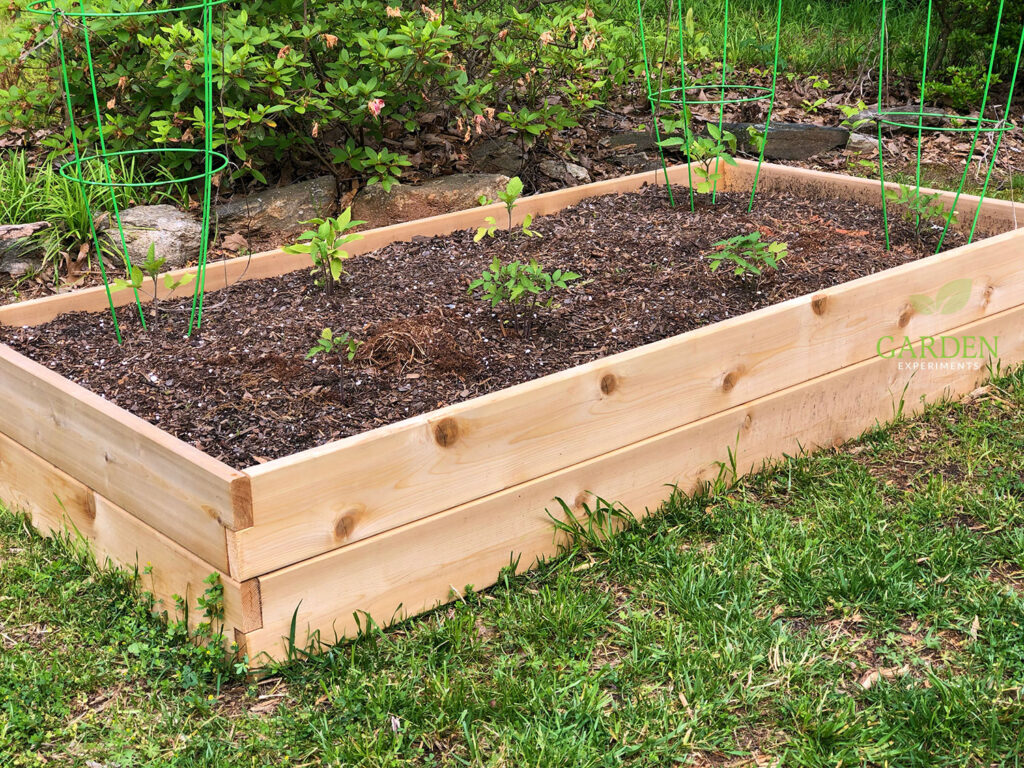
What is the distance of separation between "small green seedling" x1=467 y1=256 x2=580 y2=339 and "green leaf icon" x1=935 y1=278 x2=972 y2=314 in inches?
49.2

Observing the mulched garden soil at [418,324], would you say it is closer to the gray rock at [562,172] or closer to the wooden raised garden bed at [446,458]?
the wooden raised garden bed at [446,458]

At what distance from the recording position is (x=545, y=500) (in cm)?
259

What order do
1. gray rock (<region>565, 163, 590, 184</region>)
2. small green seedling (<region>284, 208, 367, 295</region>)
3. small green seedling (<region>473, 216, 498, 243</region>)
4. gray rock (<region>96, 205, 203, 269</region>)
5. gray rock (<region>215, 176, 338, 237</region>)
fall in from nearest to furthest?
small green seedling (<region>284, 208, 367, 295</region>)
small green seedling (<region>473, 216, 498, 243</region>)
gray rock (<region>96, 205, 203, 269</region>)
gray rock (<region>215, 176, 338, 237</region>)
gray rock (<region>565, 163, 590, 184</region>)

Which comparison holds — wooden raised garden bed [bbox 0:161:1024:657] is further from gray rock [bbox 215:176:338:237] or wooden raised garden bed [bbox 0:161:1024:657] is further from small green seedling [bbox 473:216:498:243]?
gray rock [bbox 215:176:338:237]

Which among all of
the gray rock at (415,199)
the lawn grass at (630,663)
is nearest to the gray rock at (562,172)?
the gray rock at (415,199)

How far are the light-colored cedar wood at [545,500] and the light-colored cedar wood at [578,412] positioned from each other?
35 millimetres

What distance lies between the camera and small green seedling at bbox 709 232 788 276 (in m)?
3.20

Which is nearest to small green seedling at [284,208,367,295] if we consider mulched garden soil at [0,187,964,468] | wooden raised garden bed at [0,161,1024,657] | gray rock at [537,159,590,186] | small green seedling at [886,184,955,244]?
mulched garden soil at [0,187,964,468]

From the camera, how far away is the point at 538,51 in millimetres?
4719

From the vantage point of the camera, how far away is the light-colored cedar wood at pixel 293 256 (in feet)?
10.2

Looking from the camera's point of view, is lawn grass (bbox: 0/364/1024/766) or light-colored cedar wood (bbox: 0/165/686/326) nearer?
lawn grass (bbox: 0/364/1024/766)

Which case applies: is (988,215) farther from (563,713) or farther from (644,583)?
(563,713)

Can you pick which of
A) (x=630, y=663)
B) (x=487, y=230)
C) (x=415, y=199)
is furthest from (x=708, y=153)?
(x=630, y=663)

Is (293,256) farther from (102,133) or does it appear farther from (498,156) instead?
(498,156)
